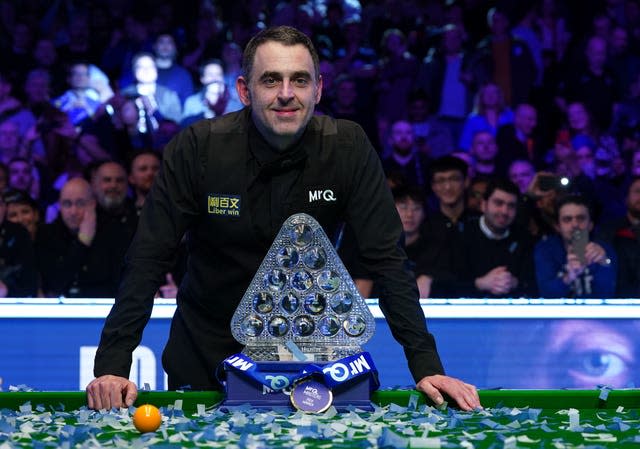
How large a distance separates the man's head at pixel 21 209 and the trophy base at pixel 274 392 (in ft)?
14.1

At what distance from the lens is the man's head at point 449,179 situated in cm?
735

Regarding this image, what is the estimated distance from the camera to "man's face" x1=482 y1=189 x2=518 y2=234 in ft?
23.2

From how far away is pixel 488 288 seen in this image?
22.2ft

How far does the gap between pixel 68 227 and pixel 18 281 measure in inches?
20.7

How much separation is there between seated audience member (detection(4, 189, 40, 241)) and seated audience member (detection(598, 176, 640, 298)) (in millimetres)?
3649

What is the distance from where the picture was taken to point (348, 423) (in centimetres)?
298

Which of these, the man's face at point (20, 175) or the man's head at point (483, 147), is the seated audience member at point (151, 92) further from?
the man's head at point (483, 147)

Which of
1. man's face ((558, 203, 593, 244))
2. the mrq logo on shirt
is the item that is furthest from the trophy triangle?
man's face ((558, 203, 593, 244))

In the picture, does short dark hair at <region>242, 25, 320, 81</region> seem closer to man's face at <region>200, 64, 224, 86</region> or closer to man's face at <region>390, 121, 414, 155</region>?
man's face at <region>390, 121, 414, 155</region>

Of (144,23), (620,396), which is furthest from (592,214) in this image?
(144,23)

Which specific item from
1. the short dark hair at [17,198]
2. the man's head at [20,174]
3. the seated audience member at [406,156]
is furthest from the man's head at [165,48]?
the short dark hair at [17,198]

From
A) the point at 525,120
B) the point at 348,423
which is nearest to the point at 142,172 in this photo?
the point at 525,120

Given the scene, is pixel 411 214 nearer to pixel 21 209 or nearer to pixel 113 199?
pixel 113 199

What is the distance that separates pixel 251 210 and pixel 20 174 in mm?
5008
